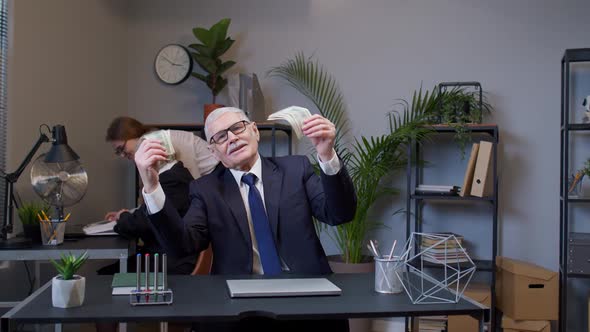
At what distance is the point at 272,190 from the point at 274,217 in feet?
0.35

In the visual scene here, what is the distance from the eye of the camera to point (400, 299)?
1.70 meters

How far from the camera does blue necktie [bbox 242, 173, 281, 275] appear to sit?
2088 millimetres

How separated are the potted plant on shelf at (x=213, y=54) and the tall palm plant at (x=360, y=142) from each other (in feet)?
1.42

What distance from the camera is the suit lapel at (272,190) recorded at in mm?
2119

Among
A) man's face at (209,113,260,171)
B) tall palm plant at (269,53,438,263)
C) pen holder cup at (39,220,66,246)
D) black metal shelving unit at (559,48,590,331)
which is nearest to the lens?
man's face at (209,113,260,171)

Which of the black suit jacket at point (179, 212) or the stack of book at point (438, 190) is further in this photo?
the stack of book at point (438, 190)

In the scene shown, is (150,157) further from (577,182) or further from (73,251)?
(577,182)

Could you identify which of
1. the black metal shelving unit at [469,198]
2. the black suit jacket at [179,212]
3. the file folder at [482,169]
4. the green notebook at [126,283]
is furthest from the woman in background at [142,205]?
the file folder at [482,169]

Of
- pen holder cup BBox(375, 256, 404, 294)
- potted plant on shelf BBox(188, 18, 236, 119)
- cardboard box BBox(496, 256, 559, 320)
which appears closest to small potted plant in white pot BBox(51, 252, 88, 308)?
pen holder cup BBox(375, 256, 404, 294)

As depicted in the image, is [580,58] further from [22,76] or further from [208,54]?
[22,76]

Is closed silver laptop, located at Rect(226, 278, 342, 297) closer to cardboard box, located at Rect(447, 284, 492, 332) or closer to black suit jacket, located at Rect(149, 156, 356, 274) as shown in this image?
black suit jacket, located at Rect(149, 156, 356, 274)

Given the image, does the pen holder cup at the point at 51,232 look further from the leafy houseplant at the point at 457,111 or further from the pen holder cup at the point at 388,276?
the leafy houseplant at the point at 457,111

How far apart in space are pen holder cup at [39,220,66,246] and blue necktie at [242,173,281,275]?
1.20m

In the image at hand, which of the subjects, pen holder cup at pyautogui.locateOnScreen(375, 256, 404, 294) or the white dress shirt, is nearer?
pen holder cup at pyautogui.locateOnScreen(375, 256, 404, 294)
